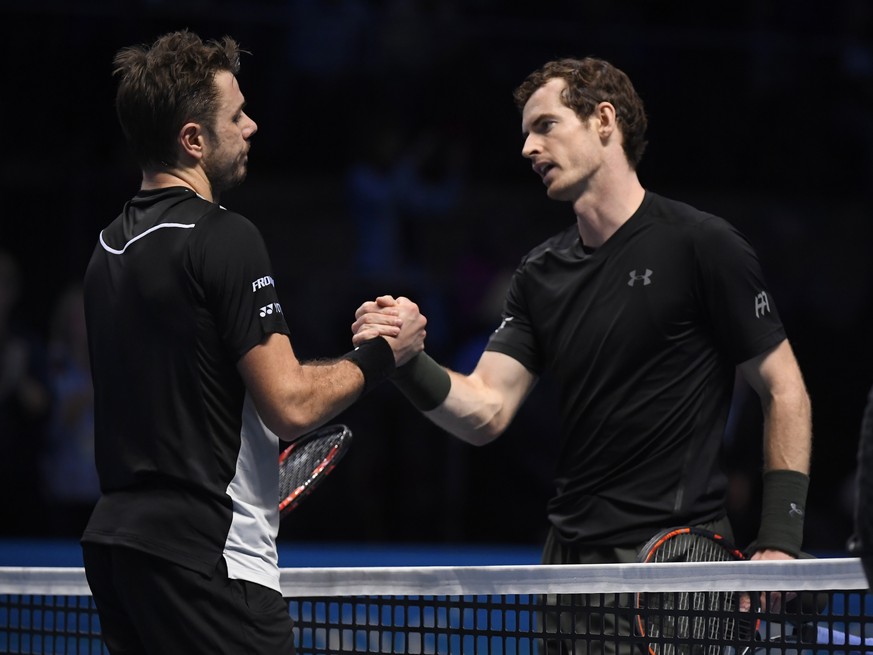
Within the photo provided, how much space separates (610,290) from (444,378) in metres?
0.52

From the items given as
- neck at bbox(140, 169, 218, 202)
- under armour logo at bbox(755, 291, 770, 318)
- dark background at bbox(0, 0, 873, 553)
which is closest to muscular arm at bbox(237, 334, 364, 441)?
neck at bbox(140, 169, 218, 202)

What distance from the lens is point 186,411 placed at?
2707mm

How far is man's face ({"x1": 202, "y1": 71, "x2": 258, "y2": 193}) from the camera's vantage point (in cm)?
291

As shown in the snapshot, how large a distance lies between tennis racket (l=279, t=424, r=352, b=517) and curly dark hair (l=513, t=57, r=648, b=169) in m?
1.10

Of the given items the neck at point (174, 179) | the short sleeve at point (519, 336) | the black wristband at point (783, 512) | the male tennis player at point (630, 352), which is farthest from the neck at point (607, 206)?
the neck at point (174, 179)

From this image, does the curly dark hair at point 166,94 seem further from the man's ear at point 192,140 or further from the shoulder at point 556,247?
the shoulder at point 556,247

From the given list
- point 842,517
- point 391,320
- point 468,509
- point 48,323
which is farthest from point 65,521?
point 391,320

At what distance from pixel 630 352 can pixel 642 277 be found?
200 millimetres

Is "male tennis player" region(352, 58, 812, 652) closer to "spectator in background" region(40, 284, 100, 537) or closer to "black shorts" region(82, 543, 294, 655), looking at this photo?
"black shorts" region(82, 543, 294, 655)

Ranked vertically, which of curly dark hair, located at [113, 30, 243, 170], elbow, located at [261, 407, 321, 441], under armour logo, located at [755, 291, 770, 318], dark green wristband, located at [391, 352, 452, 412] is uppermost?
curly dark hair, located at [113, 30, 243, 170]

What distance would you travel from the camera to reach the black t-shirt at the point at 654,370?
3.45 m

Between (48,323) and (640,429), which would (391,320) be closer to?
(640,429)

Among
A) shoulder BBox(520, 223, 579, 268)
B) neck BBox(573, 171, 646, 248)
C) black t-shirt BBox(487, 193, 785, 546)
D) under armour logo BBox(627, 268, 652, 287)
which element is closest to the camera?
black t-shirt BBox(487, 193, 785, 546)

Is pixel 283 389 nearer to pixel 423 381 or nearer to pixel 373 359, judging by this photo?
pixel 373 359
